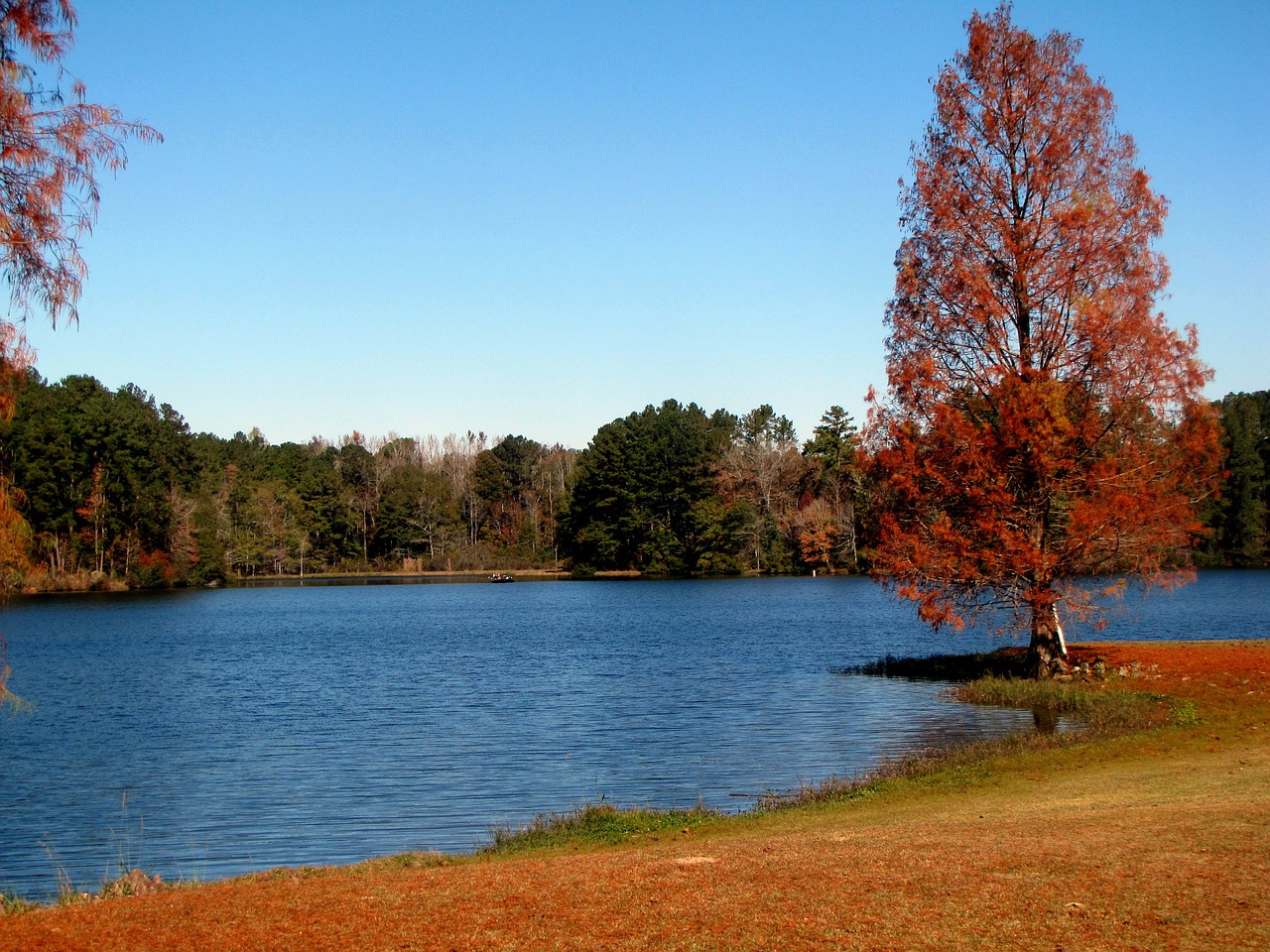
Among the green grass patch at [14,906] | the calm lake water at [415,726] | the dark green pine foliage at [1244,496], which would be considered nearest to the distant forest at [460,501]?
the dark green pine foliage at [1244,496]

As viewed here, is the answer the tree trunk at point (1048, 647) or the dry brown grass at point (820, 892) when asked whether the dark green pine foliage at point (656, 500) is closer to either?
the tree trunk at point (1048, 647)

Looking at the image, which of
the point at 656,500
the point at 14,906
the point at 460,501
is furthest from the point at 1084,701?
the point at 460,501

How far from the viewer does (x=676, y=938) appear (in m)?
8.24

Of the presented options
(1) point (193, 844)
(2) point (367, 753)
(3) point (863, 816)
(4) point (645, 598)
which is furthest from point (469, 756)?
(4) point (645, 598)

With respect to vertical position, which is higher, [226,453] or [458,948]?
[226,453]

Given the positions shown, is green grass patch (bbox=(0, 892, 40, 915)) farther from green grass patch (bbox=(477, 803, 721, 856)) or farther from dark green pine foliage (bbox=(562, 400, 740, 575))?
dark green pine foliage (bbox=(562, 400, 740, 575))

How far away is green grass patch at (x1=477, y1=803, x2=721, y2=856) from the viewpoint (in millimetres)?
14094

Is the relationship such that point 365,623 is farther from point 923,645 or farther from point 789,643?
point 923,645

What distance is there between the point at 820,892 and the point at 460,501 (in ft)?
485

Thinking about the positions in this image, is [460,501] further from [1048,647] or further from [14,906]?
[14,906]

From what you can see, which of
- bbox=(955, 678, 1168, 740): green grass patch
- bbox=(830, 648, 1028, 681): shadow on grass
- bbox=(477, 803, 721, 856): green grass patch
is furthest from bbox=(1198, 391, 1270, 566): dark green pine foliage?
bbox=(477, 803, 721, 856): green grass patch

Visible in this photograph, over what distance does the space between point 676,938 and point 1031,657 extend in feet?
70.7

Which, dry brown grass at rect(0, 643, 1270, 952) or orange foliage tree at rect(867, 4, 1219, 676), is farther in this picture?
orange foliage tree at rect(867, 4, 1219, 676)

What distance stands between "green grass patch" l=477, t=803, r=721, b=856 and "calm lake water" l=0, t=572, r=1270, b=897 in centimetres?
112
